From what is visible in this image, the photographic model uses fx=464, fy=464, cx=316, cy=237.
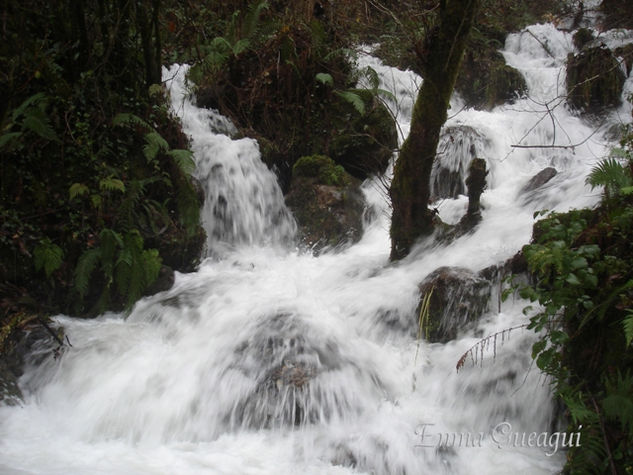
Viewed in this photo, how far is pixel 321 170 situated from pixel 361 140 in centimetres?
101

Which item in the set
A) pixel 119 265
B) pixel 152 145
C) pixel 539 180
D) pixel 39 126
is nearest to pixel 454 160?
pixel 539 180

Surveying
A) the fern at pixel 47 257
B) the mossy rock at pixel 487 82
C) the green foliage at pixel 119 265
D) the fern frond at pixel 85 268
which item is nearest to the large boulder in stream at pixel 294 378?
the green foliage at pixel 119 265

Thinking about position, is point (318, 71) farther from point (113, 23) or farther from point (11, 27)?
point (11, 27)

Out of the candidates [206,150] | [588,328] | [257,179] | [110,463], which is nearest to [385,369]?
[588,328]

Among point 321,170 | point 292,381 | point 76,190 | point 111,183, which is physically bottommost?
point 292,381

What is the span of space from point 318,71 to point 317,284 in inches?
172

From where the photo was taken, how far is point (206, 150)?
770cm

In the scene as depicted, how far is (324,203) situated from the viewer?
7523 mm

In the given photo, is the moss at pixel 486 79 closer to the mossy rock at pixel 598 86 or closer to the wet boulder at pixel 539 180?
the mossy rock at pixel 598 86

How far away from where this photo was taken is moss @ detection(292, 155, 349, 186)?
7775 millimetres

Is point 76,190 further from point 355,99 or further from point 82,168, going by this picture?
point 355,99

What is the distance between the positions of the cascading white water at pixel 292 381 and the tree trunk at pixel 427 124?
42cm

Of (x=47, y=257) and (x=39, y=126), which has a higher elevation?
(x=39, y=126)

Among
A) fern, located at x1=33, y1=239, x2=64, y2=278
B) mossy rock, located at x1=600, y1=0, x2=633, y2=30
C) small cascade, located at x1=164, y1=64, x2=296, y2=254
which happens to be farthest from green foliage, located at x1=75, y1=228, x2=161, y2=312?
mossy rock, located at x1=600, y1=0, x2=633, y2=30
